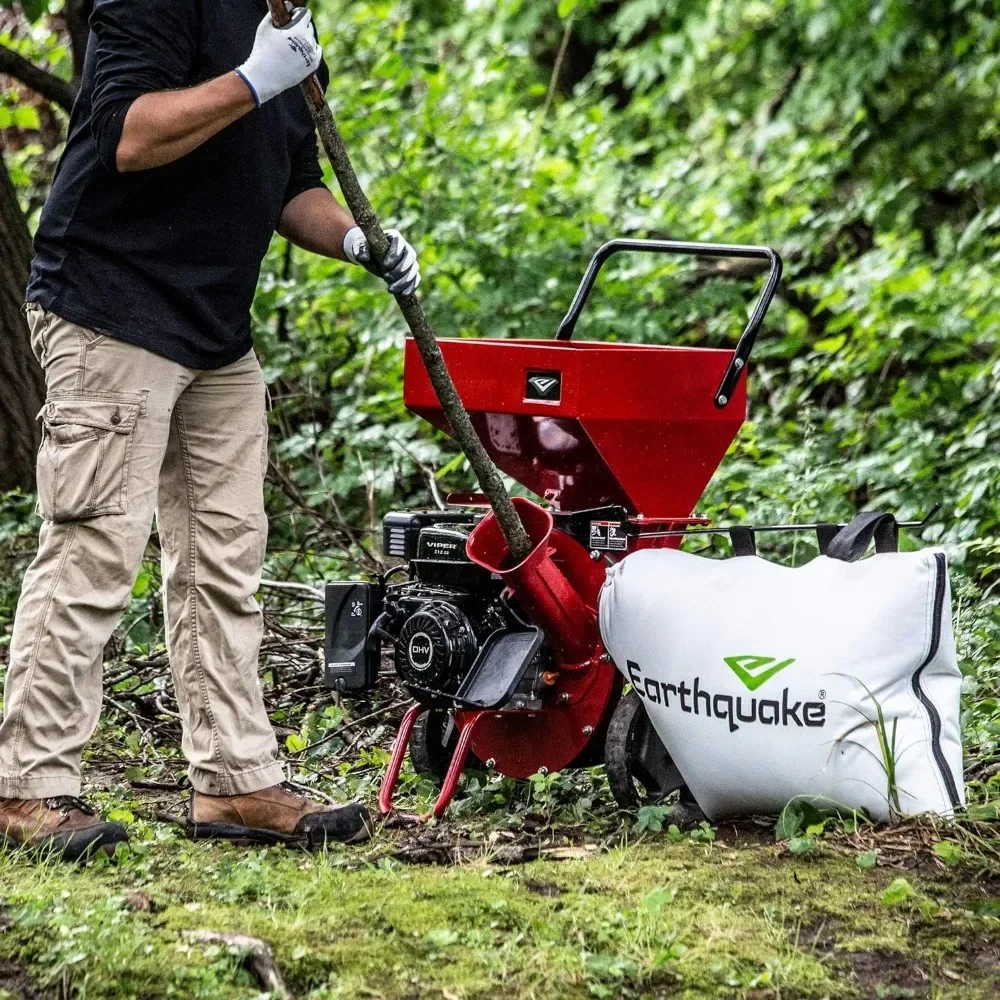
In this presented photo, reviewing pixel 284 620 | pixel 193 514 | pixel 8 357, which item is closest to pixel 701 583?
pixel 193 514

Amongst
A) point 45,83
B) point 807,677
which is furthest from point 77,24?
point 807,677

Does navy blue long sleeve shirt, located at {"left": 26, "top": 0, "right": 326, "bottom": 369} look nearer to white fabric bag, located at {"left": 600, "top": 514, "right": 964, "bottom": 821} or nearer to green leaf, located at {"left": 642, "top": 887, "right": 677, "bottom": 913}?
white fabric bag, located at {"left": 600, "top": 514, "right": 964, "bottom": 821}

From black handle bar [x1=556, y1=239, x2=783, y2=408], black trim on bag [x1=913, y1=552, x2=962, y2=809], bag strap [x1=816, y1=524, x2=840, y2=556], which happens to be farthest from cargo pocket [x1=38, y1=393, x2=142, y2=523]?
black trim on bag [x1=913, y1=552, x2=962, y2=809]

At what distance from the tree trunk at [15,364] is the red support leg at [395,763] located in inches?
113

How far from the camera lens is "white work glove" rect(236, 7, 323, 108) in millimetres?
2648

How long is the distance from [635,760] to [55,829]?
4.11 ft

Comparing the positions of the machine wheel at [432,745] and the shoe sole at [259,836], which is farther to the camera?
the machine wheel at [432,745]

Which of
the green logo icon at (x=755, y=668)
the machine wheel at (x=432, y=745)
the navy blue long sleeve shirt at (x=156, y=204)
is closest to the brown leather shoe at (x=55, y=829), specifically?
the machine wheel at (x=432, y=745)

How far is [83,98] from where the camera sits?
2.87 metres

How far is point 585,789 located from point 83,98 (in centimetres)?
195

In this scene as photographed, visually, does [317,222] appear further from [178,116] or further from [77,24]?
[77,24]

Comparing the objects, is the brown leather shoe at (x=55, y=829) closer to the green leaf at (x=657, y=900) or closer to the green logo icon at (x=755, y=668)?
the green leaf at (x=657, y=900)

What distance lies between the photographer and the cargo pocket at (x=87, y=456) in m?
2.79

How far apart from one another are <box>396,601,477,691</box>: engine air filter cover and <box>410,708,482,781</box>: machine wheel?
34 cm
